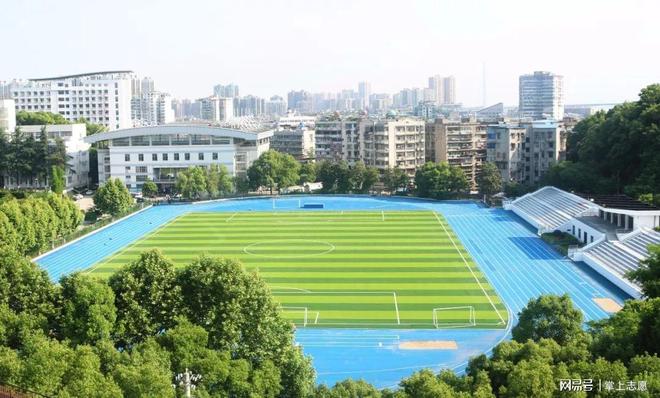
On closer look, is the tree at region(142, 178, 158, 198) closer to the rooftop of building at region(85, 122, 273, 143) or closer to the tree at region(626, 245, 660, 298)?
the rooftop of building at region(85, 122, 273, 143)

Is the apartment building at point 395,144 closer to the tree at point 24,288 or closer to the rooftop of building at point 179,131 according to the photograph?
the rooftop of building at point 179,131

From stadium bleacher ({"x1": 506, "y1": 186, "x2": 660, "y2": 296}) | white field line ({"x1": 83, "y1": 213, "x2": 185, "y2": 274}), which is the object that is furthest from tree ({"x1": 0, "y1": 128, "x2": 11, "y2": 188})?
stadium bleacher ({"x1": 506, "y1": 186, "x2": 660, "y2": 296})

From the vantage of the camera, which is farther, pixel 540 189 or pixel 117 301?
pixel 540 189

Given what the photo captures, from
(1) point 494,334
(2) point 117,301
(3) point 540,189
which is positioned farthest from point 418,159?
(2) point 117,301

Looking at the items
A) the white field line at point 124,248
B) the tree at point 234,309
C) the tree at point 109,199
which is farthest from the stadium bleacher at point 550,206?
the tree at point 234,309

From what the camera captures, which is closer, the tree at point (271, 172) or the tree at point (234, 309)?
the tree at point (234, 309)

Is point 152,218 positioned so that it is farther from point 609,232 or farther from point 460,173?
point 609,232
